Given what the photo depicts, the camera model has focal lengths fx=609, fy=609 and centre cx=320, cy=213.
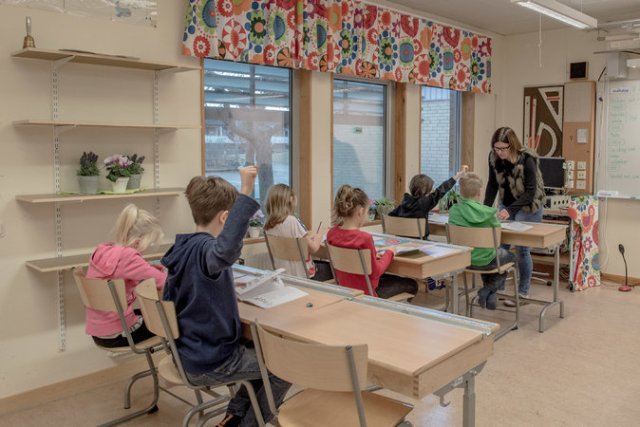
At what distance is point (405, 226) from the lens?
457 centimetres

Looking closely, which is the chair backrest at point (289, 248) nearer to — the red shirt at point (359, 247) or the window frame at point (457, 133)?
the red shirt at point (359, 247)

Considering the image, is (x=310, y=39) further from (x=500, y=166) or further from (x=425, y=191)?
(x=500, y=166)

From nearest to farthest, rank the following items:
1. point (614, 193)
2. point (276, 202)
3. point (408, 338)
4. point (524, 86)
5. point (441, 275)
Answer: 1. point (408, 338)
2. point (441, 275)
3. point (276, 202)
4. point (614, 193)
5. point (524, 86)

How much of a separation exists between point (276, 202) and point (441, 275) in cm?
→ 112

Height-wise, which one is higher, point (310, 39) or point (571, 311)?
point (310, 39)

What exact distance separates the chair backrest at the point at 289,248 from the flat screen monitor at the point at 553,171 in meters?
3.28

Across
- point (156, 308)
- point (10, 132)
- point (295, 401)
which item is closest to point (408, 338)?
point (295, 401)

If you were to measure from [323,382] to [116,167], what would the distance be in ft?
6.93

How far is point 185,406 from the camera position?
10.7ft

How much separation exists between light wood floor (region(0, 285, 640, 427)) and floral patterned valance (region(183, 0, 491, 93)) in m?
2.16

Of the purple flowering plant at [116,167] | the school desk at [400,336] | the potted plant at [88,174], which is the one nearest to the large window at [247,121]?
the purple flowering plant at [116,167]

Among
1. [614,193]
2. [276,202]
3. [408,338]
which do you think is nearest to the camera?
[408,338]

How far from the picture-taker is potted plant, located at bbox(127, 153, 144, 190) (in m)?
3.43

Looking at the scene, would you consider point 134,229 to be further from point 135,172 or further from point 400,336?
point 400,336
